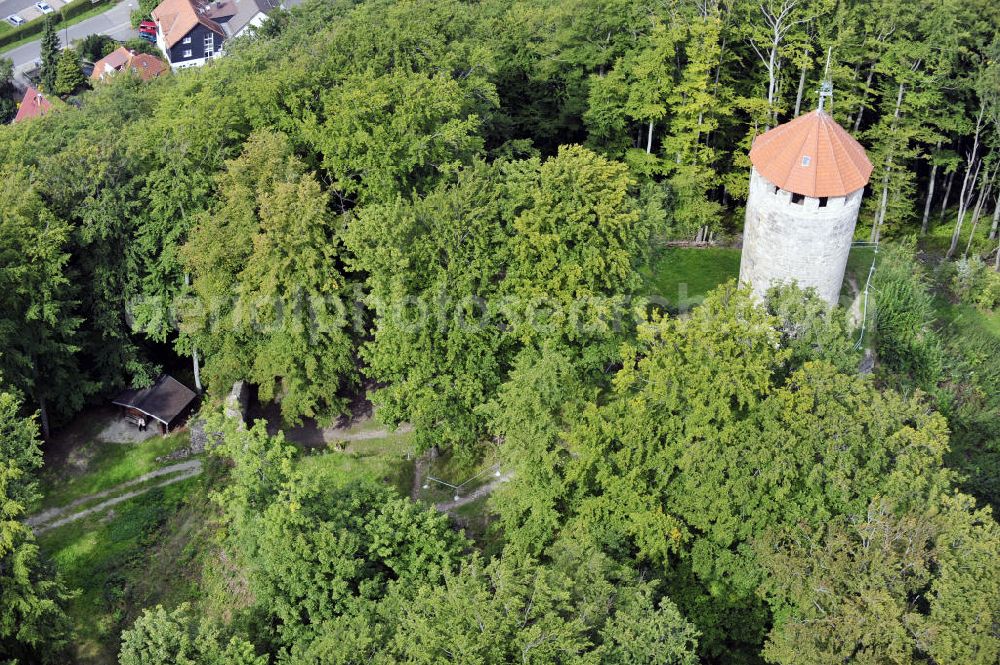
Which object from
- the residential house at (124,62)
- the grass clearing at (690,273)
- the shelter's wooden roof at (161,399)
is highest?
the residential house at (124,62)

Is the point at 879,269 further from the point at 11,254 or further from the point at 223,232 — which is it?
the point at 11,254

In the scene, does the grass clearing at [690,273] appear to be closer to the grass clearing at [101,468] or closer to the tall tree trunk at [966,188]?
the tall tree trunk at [966,188]

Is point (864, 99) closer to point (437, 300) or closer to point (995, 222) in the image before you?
point (995, 222)

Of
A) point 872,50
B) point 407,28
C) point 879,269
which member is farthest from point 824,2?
point 407,28

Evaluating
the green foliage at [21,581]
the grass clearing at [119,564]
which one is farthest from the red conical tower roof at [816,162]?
the green foliage at [21,581]

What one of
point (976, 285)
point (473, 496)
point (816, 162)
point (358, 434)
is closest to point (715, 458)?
point (816, 162)

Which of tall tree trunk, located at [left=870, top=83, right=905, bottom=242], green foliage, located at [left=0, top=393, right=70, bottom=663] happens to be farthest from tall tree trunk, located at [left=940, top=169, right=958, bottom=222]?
green foliage, located at [left=0, top=393, right=70, bottom=663]
